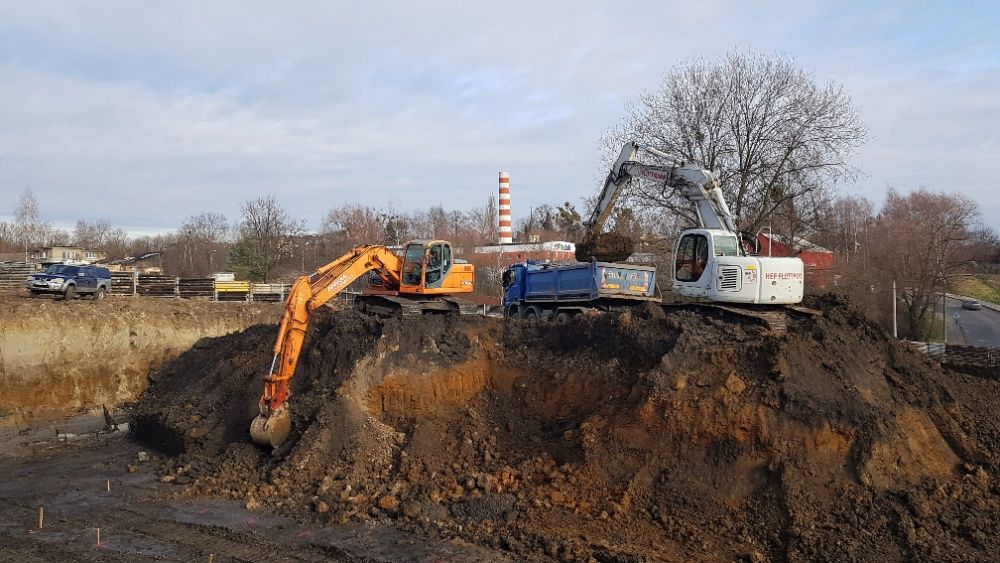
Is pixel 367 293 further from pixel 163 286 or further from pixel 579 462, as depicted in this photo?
pixel 163 286

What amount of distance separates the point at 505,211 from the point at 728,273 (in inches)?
1481

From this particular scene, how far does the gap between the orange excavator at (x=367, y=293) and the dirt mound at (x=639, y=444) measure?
0.48m

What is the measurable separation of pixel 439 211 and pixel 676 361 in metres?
70.8

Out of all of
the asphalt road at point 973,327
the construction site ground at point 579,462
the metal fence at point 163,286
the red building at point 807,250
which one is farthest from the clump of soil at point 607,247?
the asphalt road at point 973,327

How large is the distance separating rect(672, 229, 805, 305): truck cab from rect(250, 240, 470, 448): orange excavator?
5.40 meters

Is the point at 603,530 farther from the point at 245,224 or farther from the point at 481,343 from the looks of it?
the point at 245,224

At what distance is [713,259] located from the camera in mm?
14602

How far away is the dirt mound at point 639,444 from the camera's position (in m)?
8.18

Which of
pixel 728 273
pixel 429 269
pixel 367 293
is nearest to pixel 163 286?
pixel 367 293

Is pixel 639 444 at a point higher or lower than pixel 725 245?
lower

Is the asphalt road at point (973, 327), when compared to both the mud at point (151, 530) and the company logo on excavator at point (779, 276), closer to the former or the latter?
the company logo on excavator at point (779, 276)

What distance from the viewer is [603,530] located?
27.9 feet

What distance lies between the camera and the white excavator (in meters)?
13.8

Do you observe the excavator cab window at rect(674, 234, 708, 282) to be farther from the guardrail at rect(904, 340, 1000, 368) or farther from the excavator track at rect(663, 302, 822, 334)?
the guardrail at rect(904, 340, 1000, 368)
